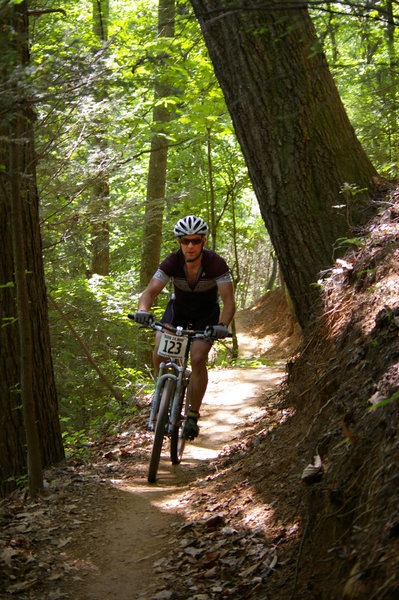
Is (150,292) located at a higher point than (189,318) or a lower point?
higher

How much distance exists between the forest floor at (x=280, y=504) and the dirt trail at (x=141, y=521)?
2cm

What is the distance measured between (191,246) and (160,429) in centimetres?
192

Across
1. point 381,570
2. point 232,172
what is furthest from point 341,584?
point 232,172

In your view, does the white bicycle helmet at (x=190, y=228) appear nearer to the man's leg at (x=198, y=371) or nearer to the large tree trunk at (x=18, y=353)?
the man's leg at (x=198, y=371)

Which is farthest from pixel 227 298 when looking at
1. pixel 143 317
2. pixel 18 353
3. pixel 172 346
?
pixel 18 353

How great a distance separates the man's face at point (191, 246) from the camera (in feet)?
19.7

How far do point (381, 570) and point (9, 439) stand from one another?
4914 millimetres

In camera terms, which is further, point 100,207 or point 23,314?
point 100,207

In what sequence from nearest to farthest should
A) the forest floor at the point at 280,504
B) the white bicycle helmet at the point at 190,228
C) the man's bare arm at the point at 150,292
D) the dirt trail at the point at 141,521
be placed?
the forest floor at the point at 280,504, the dirt trail at the point at 141,521, the white bicycle helmet at the point at 190,228, the man's bare arm at the point at 150,292

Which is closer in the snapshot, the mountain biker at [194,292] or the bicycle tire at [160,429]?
the bicycle tire at [160,429]

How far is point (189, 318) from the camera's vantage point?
6.48 m

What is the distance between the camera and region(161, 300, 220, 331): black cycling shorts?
21.1 feet

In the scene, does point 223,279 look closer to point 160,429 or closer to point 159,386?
point 159,386

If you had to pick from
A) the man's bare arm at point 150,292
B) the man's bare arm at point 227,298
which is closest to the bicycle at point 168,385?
the man's bare arm at point 150,292
